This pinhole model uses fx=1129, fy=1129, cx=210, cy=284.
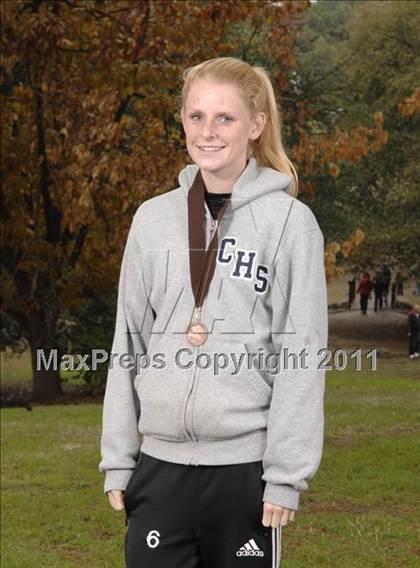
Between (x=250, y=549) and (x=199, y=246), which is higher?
(x=199, y=246)

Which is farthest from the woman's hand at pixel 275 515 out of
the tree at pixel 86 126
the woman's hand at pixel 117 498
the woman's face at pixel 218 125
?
the tree at pixel 86 126

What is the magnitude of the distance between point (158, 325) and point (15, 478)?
6.72 metres

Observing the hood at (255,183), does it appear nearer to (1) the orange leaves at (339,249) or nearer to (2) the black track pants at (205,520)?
(2) the black track pants at (205,520)

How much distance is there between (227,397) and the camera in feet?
11.6

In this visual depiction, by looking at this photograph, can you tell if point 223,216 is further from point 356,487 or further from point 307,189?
point 307,189

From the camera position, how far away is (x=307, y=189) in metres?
13.6

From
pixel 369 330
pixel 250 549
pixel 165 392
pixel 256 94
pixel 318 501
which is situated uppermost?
pixel 256 94

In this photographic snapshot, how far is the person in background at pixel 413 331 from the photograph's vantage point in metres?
15.9

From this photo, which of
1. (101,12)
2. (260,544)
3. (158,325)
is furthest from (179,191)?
(101,12)

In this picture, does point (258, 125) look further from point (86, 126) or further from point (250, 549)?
point (86, 126)

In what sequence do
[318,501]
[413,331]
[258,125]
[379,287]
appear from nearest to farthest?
[258,125]
[318,501]
[379,287]
[413,331]

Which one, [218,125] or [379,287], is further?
[379,287]

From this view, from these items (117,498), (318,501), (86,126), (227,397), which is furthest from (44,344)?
(227,397)

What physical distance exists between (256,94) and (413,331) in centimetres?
1342
